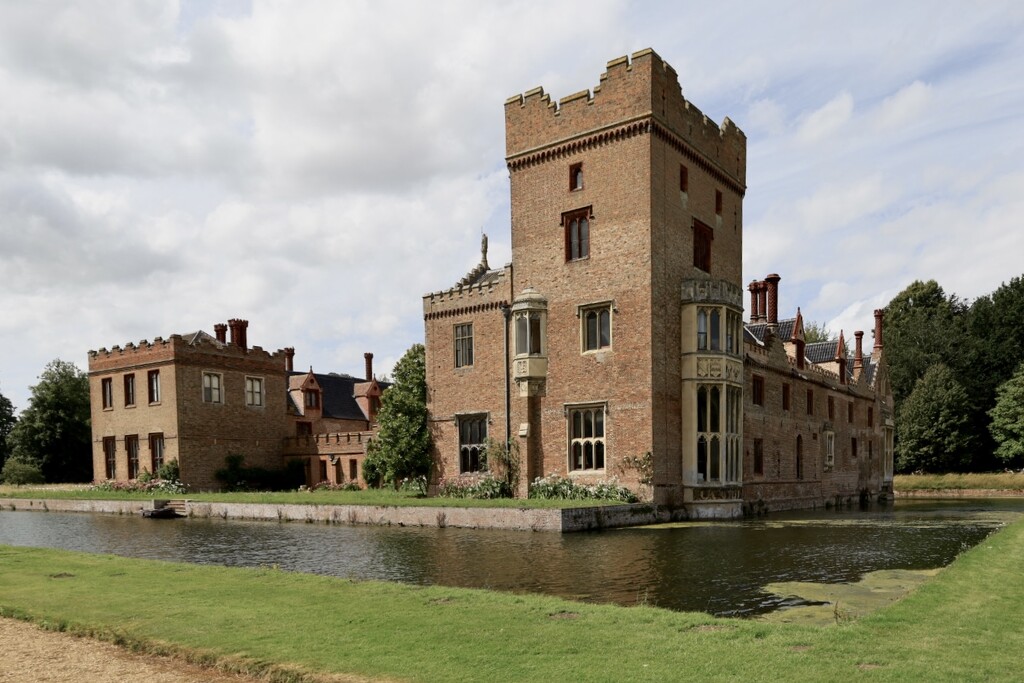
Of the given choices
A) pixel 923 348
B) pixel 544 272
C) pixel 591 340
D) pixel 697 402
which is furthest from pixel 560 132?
pixel 923 348

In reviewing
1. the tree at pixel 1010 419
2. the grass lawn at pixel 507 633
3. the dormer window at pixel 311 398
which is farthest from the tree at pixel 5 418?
the tree at pixel 1010 419

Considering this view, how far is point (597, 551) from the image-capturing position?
17.5 metres

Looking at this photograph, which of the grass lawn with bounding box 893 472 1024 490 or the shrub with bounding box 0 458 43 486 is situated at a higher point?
the shrub with bounding box 0 458 43 486

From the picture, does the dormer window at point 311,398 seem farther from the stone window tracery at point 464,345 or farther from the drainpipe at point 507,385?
the drainpipe at point 507,385

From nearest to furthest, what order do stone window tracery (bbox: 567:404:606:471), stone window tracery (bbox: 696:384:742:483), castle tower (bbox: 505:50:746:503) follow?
castle tower (bbox: 505:50:746:503)
stone window tracery (bbox: 567:404:606:471)
stone window tracery (bbox: 696:384:742:483)

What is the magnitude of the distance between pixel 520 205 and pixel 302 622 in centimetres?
2297

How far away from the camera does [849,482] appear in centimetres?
4134

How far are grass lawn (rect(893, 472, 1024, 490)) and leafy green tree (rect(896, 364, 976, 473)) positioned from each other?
1.94m

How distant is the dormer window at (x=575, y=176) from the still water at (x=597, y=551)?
12.7 metres

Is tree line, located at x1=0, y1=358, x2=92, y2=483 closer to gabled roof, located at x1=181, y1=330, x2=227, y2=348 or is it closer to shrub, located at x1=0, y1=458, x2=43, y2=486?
shrub, located at x1=0, y1=458, x2=43, y2=486

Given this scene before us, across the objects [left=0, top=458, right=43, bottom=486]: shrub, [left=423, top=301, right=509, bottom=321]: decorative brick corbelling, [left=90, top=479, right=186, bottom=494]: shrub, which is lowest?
[left=0, top=458, right=43, bottom=486]: shrub

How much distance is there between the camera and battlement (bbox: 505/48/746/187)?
88.7ft

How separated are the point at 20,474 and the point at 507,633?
54496 millimetres

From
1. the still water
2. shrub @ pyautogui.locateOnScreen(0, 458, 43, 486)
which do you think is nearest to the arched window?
the still water
